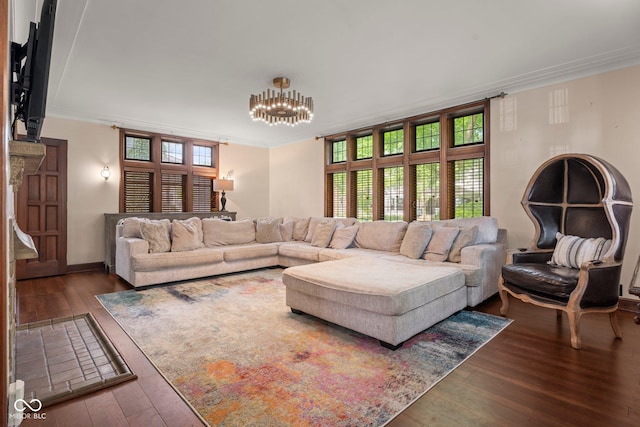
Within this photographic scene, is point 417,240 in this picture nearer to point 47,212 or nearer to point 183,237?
point 183,237

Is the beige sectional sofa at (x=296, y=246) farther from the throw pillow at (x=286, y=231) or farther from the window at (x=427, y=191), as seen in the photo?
the window at (x=427, y=191)

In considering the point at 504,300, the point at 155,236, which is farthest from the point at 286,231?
the point at 504,300

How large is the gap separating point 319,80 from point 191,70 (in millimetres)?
1513

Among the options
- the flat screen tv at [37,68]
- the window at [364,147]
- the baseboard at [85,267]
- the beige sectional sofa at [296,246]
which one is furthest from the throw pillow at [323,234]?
the flat screen tv at [37,68]

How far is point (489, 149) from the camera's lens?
14.8 feet

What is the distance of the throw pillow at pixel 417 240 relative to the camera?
13.6 feet

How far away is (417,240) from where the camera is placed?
13.7ft

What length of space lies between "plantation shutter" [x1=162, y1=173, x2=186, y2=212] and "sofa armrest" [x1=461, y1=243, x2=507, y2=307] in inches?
215

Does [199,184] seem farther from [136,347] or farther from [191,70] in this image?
[136,347]

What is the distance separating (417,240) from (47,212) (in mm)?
5656

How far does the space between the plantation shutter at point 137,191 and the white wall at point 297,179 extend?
8.97ft

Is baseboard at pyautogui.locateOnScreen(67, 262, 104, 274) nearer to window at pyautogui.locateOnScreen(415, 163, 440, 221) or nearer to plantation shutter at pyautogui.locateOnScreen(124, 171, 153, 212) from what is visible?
plantation shutter at pyautogui.locateOnScreen(124, 171, 153, 212)

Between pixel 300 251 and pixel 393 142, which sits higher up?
pixel 393 142

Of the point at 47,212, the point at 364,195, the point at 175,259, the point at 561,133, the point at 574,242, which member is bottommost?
the point at 175,259
